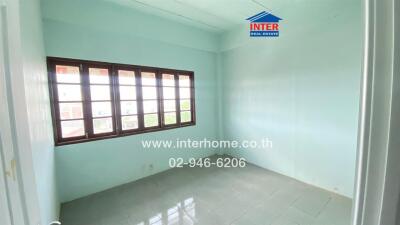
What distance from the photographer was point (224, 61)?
4.12 metres

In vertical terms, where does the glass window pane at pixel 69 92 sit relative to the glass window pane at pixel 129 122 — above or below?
above

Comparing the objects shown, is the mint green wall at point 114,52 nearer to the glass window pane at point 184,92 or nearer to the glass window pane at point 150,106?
the glass window pane at point 184,92

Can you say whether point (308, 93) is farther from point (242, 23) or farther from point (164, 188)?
point (164, 188)

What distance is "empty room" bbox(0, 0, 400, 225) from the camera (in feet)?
7.29

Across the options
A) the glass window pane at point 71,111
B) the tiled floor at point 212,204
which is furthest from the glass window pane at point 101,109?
the tiled floor at point 212,204

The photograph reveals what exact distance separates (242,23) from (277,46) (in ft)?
2.93

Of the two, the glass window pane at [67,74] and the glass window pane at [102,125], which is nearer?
the glass window pane at [67,74]

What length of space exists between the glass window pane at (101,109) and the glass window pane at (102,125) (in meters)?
0.09

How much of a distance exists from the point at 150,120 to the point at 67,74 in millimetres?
1468

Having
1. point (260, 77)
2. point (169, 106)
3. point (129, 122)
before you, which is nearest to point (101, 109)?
point (129, 122)

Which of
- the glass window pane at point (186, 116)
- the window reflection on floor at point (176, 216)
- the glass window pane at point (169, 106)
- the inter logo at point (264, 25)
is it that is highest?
the inter logo at point (264, 25)

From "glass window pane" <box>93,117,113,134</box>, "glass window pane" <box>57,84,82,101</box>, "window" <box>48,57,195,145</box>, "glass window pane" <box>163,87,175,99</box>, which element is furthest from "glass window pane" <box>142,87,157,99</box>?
"glass window pane" <box>57,84,82,101</box>

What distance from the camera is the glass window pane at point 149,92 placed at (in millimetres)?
3208

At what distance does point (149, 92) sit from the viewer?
3.28 meters
